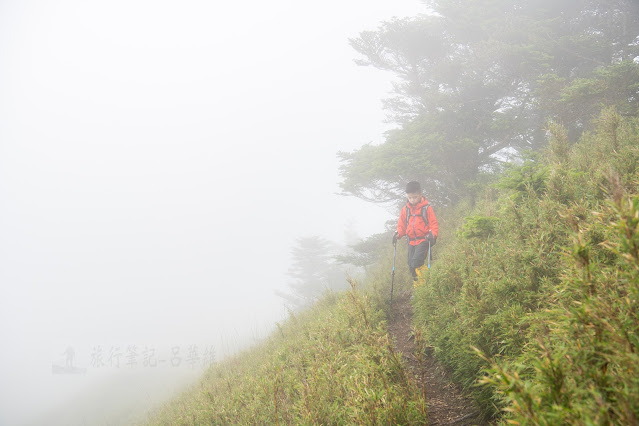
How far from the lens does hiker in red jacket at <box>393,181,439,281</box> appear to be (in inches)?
308

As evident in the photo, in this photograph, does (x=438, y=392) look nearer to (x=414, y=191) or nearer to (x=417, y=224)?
(x=417, y=224)

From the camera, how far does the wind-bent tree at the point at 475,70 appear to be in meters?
11.0

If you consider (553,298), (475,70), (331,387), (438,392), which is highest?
(475,70)

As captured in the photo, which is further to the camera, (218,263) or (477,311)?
(218,263)

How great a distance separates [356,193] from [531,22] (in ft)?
32.3

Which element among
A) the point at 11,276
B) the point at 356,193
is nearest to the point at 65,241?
the point at 11,276

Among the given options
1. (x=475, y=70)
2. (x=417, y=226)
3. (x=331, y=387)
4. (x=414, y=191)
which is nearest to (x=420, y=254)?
(x=417, y=226)

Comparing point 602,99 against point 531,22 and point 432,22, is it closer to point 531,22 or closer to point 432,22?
point 531,22

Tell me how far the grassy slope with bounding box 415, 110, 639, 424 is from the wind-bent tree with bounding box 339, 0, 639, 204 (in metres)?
5.61

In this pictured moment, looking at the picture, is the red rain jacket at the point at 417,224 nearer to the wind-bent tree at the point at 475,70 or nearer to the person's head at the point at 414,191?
the person's head at the point at 414,191

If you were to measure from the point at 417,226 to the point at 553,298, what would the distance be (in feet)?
18.3

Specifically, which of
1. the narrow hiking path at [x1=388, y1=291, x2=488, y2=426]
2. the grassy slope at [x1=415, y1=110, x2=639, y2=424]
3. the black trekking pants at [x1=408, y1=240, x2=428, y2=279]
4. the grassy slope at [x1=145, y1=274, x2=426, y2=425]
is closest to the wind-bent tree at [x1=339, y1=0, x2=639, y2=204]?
the black trekking pants at [x1=408, y1=240, x2=428, y2=279]

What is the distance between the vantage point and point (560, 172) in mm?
4109

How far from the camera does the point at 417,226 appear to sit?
796 centimetres
